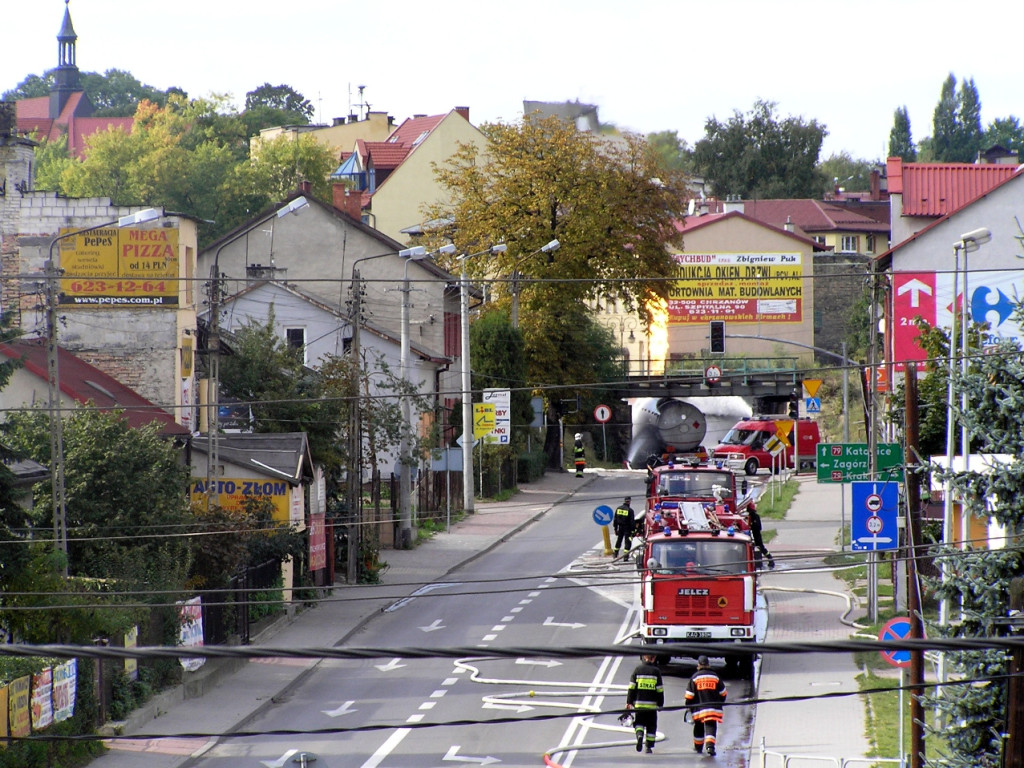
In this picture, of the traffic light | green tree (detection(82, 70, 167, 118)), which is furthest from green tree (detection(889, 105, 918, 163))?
the traffic light

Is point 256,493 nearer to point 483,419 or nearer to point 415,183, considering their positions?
point 483,419

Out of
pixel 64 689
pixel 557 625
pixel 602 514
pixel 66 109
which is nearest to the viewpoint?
pixel 64 689

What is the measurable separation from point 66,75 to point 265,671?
383 ft

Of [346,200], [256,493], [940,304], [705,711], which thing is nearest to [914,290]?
[940,304]

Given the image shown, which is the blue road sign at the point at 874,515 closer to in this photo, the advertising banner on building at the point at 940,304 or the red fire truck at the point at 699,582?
the red fire truck at the point at 699,582

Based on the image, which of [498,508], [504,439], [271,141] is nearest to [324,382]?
[504,439]

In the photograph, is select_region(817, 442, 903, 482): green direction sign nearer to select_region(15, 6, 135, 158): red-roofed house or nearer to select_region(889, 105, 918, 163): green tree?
select_region(15, 6, 135, 158): red-roofed house

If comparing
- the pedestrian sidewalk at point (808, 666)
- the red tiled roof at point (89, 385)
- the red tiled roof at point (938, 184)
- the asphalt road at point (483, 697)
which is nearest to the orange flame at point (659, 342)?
the red tiled roof at point (938, 184)

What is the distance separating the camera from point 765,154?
102 metres

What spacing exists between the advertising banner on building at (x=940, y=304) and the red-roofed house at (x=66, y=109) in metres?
86.5

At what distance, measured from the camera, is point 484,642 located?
25422 millimetres

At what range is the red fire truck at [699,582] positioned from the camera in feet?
72.8

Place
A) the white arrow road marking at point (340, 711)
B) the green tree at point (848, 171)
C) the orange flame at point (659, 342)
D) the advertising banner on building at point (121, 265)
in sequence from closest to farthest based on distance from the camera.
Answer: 1. the white arrow road marking at point (340, 711)
2. the advertising banner on building at point (121, 265)
3. the orange flame at point (659, 342)
4. the green tree at point (848, 171)

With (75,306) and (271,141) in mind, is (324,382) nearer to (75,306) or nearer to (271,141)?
(75,306)
